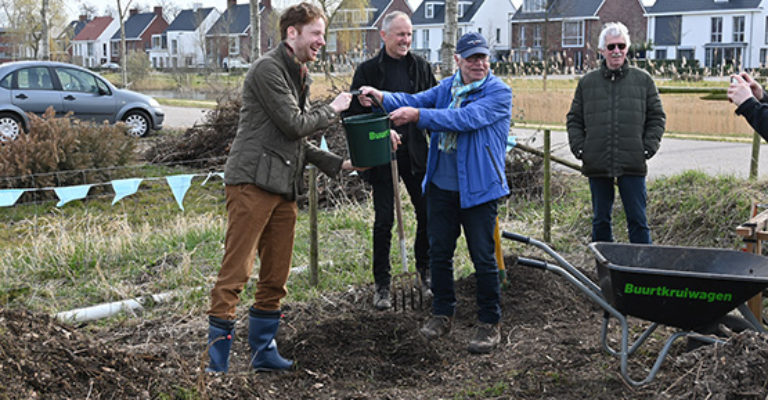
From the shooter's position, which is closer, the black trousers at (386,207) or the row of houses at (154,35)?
the black trousers at (386,207)

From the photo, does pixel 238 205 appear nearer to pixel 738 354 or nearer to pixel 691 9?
pixel 738 354

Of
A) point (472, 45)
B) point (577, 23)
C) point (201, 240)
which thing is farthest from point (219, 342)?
point (577, 23)

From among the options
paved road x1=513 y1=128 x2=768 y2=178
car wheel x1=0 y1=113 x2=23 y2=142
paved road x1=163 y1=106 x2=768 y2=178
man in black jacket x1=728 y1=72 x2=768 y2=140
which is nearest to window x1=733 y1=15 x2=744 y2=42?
paved road x1=163 y1=106 x2=768 y2=178

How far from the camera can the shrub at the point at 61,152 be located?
372 inches

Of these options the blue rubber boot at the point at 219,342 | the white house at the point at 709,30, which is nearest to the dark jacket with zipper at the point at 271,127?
the blue rubber boot at the point at 219,342

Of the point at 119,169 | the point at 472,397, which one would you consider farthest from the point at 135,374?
the point at 119,169

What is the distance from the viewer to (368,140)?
4789 mm

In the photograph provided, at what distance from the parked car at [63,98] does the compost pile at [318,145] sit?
1.94 m

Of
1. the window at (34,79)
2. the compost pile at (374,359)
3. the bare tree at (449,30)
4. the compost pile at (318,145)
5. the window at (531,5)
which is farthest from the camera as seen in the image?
the window at (531,5)

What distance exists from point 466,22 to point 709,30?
17840 millimetres

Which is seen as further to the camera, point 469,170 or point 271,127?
point 469,170

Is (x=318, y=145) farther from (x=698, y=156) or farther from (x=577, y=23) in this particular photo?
(x=577, y=23)

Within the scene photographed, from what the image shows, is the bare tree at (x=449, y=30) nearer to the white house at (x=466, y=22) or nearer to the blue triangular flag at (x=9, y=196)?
the blue triangular flag at (x=9, y=196)

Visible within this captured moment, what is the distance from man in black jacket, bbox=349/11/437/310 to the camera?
5.47m
